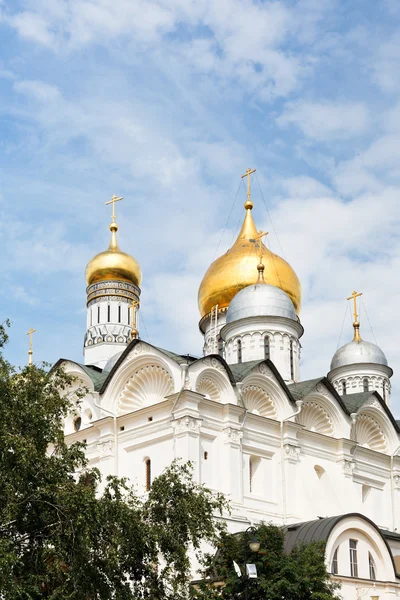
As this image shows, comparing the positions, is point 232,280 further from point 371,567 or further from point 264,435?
point 371,567

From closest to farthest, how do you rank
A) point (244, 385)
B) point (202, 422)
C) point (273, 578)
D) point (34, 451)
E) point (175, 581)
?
1. point (34, 451)
2. point (175, 581)
3. point (273, 578)
4. point (202, 422)
5. point (244, 385)

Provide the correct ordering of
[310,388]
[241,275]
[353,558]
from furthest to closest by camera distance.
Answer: [241,275] < [310,388] < [353,558]

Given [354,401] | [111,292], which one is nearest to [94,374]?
[354,401]

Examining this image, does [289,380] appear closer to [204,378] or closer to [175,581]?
[204,378]

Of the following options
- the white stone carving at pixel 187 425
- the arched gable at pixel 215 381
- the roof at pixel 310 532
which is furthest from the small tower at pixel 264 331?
the roof at pixel 310 532

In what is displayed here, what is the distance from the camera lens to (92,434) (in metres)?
31.5

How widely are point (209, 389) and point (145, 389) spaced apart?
2.20 meters

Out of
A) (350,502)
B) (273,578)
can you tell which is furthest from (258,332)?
(273,578)

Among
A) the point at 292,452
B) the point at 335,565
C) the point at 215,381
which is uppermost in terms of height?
the point at 215,381

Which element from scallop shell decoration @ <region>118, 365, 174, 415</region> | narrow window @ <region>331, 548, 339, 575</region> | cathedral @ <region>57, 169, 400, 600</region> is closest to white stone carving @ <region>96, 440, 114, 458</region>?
cathedral @ <region>57, 169, 400, 600</region>

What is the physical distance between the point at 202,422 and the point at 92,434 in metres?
4.63

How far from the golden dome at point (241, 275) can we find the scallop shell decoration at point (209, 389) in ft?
36.9

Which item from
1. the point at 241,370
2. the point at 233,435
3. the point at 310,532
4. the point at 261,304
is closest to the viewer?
the point at 310,532

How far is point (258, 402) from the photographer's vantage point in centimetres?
3123
